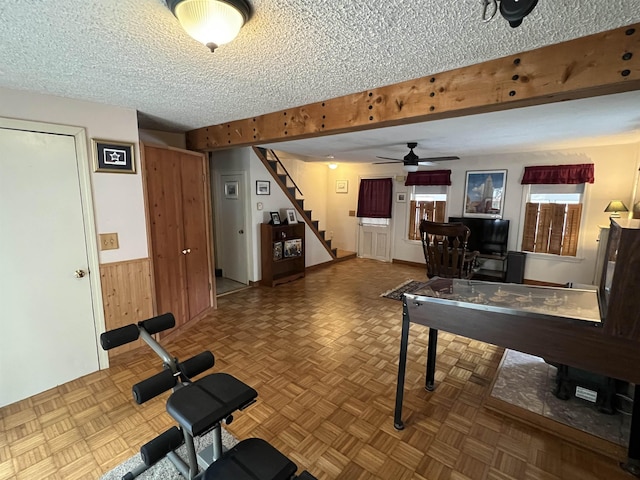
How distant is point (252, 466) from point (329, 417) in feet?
3.31

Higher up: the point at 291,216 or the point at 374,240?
the point at 291,216

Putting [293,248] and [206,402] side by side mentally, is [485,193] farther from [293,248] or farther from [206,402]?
[206,402]

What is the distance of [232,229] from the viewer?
503 centimetres

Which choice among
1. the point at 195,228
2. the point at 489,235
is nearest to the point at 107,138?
the point at 195,228

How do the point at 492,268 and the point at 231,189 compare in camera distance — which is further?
the point at 492,268

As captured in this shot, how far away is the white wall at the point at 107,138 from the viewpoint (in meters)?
2.12

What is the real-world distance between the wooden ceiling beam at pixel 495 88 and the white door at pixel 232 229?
2.43 meters

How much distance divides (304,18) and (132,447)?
99.4 inches

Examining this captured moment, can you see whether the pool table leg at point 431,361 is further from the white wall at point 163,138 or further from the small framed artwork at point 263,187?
the white wall at point 163,138

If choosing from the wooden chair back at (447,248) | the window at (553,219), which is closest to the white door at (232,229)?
the wooden chair back at (447,248)

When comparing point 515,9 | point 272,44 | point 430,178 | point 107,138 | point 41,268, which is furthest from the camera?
point 430,178

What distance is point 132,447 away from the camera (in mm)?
1775

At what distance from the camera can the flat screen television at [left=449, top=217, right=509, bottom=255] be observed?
5.12 m

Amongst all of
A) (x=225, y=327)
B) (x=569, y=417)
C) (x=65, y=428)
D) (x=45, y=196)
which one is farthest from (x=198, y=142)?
(x=569, y=417)
